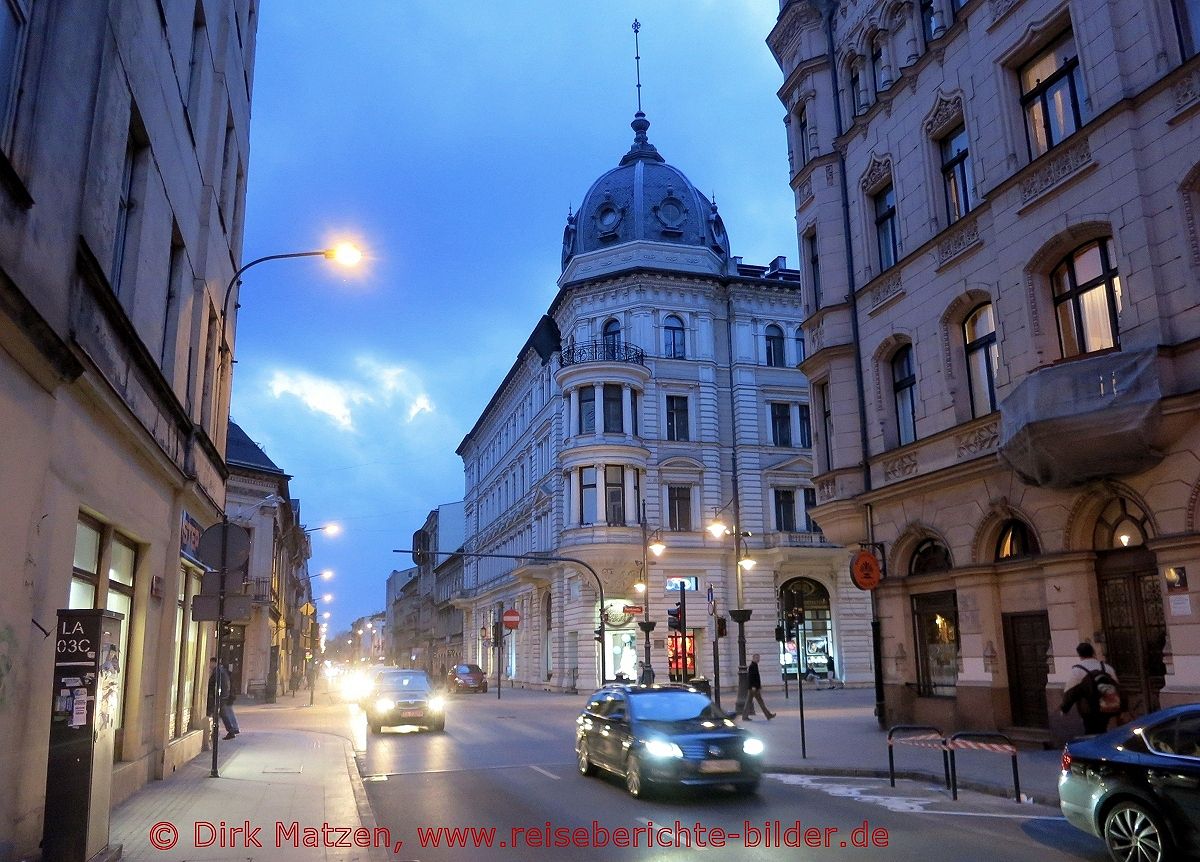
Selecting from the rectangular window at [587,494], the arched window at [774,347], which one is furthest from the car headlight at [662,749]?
the arched window at [774,347]

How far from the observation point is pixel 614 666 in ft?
143

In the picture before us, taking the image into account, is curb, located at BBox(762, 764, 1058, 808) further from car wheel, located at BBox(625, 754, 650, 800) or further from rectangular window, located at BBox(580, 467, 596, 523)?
rectangular window, located at BBox(580, 467, 596, 523)

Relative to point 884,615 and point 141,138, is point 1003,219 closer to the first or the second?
point 884,615

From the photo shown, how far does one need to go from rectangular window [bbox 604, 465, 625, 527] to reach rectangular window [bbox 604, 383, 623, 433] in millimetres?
2070

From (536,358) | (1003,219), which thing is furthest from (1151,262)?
(536,358)

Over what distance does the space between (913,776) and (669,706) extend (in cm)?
391

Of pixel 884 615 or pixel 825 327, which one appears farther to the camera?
pixel 825 327

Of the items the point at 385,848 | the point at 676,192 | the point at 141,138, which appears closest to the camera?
the point at 385,848

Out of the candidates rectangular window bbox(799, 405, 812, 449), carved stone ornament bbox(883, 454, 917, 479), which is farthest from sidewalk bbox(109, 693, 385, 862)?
rectangular window bbox(799, 405, 812, 449)

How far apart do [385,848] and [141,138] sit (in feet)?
30.8

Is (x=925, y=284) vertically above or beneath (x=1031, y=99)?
beneath

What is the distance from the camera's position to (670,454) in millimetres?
45031

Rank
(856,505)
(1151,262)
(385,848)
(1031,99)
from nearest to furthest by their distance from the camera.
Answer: (385,848), (1151,262), (1031,99), (856,505)

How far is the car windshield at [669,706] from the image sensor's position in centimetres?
1325
